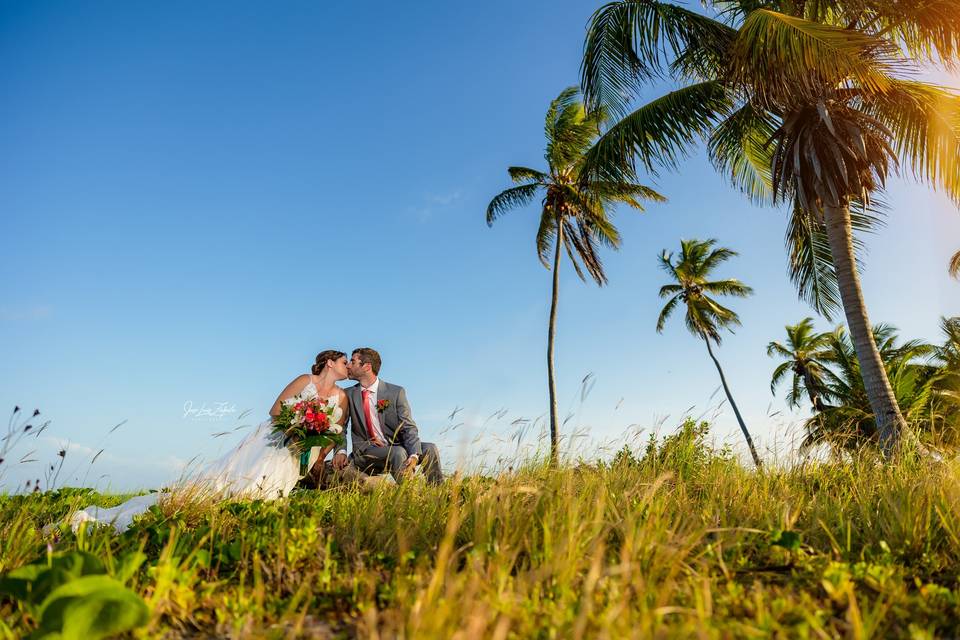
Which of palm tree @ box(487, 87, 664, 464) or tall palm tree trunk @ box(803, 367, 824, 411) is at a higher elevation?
palm tree @ box(487, 87, 664, 464)

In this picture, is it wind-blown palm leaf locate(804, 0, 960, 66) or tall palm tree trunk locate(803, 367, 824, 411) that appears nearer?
wind-blown palm leaf locate(804, 0, 960, 66)

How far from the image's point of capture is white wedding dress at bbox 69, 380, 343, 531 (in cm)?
564

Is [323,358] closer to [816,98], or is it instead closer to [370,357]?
[370,357]

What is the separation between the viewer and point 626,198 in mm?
20641

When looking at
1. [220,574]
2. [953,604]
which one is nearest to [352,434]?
[220,574]

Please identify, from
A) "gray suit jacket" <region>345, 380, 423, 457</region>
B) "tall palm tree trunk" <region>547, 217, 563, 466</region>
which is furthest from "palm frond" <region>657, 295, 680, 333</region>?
"gray suit jacket" <region>345, 380, 423, 457</region>

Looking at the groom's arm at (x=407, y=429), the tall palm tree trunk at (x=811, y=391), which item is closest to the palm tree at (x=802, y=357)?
the tall palm tree trunk at (x=811, y=391)

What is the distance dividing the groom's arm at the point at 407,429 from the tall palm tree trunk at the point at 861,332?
7.40 metres

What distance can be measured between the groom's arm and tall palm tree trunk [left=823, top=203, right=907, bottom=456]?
7395mm

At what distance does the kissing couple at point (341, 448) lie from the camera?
244 inches

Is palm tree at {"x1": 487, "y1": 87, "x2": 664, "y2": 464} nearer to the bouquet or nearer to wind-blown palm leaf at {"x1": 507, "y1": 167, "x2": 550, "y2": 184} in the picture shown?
wind-blown palm leaf at {"x1": 507, "y1": 167, "x2": 550, "y2": 184}

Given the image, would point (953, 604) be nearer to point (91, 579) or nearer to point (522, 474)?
point (522, 474)

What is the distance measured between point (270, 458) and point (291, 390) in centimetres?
85

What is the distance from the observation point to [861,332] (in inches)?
382
